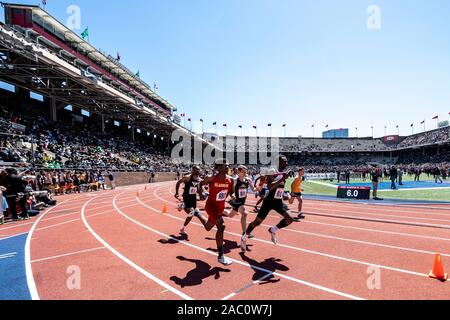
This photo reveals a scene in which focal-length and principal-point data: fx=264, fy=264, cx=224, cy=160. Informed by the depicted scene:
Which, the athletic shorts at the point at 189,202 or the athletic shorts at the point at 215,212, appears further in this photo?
the athletic shorts at the point at 189,202

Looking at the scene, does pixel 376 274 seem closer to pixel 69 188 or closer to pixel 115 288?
pixel 115 288

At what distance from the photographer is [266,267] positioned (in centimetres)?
529

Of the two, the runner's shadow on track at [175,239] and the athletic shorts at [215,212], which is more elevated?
the athletic shorts at [215,212]

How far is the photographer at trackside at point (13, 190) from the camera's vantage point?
407 inches

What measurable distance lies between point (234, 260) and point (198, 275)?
1100mm

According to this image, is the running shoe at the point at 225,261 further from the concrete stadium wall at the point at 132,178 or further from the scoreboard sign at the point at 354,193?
the concrete stadium wall at the point at 132,178

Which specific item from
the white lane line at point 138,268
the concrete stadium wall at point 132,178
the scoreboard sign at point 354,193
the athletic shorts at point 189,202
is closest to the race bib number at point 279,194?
the athletic shorts at point 189,202

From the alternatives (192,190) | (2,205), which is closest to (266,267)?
(192,190)

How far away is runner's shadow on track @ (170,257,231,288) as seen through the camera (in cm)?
456

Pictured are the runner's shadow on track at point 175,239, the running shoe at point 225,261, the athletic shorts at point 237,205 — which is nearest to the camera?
the running shoe at point 225,261

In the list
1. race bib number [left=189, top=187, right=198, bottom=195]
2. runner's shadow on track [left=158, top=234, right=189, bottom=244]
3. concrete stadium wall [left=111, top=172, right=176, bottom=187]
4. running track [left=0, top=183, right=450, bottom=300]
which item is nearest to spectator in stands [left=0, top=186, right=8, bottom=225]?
running track [left=0, top=183, right=450, bottom=300]

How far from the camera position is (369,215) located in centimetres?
1105

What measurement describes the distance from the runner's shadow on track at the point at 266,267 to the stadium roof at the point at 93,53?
31.2 metres
